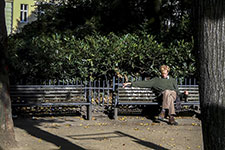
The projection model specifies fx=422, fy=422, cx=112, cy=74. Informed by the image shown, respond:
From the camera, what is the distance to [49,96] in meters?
9.80

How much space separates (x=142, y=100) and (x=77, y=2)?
27.4 ft

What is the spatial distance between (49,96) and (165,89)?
2702 millimetres

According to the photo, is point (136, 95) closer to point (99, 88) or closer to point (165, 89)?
point (165, 89)

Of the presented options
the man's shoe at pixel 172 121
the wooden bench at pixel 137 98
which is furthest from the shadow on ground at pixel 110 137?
the wooden bench at pixel 137 98

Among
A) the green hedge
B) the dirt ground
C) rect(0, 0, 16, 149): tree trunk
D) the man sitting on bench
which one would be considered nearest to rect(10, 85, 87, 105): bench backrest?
the dirt ground

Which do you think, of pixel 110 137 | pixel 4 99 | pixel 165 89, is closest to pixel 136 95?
pixel 165 89

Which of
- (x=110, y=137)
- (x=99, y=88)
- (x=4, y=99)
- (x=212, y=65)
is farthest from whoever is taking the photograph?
(x=99, y=88)

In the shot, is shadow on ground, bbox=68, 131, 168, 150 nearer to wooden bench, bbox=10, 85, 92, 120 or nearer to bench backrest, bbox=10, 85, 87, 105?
wooden bench, bbox=10, 85, 92, 120

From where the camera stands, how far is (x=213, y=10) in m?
3.85

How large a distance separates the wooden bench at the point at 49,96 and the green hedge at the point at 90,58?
4.89ft

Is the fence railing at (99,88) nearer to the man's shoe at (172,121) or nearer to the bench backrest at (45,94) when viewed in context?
the bench backrest at (45,94)

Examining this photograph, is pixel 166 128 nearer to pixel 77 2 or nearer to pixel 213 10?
pixel 213 10

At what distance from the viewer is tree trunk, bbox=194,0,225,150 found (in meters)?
3.85

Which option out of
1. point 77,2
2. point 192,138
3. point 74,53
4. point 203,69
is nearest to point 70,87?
point 74,53
